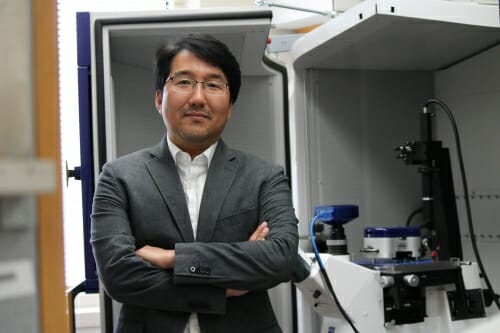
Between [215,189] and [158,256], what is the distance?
245 millimetres

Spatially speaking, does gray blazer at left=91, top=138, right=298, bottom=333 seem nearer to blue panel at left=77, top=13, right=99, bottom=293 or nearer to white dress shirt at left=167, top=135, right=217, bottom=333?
white dress shirt at left=167, top=135, right=217, bottom=333

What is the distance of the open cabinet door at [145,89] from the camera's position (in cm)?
215

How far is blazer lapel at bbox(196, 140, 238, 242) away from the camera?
1712mm

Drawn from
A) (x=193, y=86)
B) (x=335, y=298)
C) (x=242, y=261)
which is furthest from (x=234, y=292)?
(x=193, y=86)

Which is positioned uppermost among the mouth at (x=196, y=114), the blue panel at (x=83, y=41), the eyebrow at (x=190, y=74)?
the blue panel at (x=83, y=41)

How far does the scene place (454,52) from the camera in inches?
108

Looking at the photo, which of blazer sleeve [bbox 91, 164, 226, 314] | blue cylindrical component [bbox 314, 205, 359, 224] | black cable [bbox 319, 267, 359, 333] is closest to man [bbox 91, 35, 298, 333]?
blazer sleeve [bbox 91, 164, 226, 314]

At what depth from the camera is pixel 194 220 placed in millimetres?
1746

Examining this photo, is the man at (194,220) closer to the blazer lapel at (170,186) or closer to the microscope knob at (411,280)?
the blazer lapel at (170,186)

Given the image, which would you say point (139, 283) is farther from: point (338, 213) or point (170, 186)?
point (338, 213)

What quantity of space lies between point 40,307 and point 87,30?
6.00ft

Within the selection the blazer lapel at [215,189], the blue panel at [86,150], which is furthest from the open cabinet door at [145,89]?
the blazer lapel at [215,189]

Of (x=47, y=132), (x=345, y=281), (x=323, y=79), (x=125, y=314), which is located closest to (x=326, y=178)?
(x=323, y=79)

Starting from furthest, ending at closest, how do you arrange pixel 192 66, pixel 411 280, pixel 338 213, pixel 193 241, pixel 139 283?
pixel 338 213, pixel 411 280, pixel 192 66, pixel 193 241, pixel 139 283
